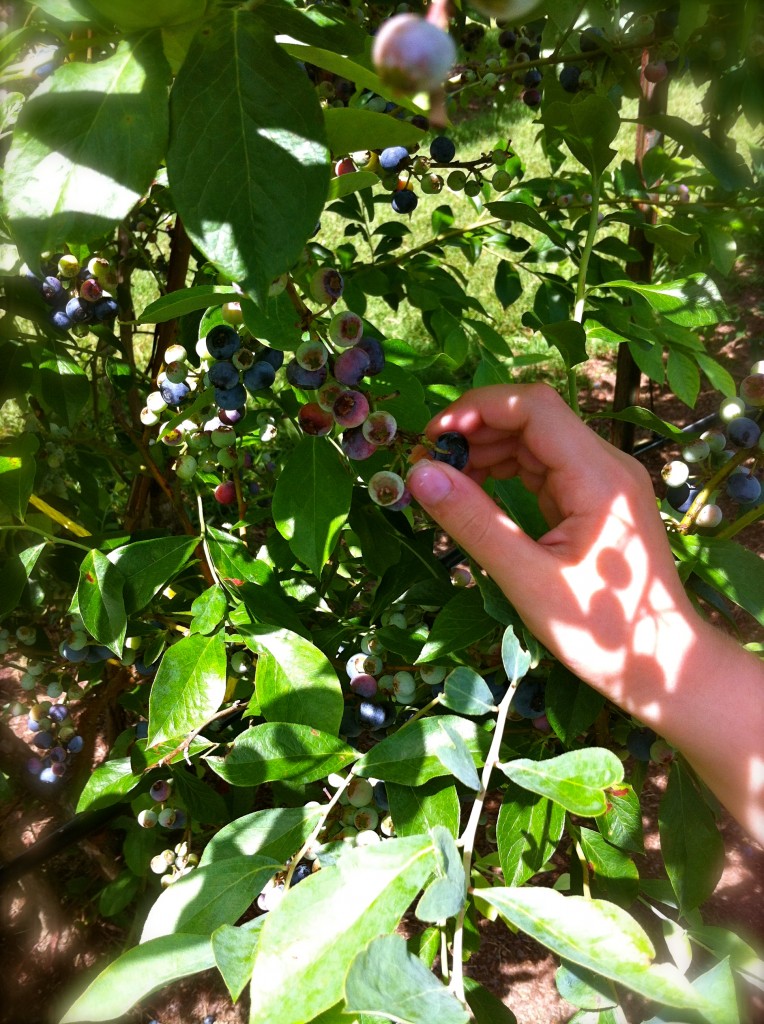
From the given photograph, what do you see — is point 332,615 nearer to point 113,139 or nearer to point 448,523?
point 448,523

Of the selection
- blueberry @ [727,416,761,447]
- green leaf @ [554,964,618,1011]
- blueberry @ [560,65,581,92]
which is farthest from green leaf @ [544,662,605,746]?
blueberry @ [560,65,581,92]

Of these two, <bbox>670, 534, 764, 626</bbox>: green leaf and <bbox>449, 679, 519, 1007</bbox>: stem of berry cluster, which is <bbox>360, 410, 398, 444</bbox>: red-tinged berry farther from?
<bbox>670, 534, 764, 626</bbox>: green leaf

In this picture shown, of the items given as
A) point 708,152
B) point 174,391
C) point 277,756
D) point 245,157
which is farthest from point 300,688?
point 708,152

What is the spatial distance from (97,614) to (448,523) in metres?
0.41

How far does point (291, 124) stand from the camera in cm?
49

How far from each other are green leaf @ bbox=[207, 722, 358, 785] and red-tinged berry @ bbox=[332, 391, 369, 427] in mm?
313

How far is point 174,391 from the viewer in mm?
945

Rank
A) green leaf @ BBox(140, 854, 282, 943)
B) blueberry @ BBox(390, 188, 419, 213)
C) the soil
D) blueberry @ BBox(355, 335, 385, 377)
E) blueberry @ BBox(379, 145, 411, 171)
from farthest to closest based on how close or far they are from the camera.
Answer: the soil → blueberry @ BBox(390, 188, 419, 213) → blueberry @ BBox(379, 145, 411, 171) → blueberry @ BBox(355, 335, 385, 377) → green leaf @ BBox(140, 854, 282, 943)

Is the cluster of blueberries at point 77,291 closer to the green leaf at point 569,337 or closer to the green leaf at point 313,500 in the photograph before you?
the green leaf at point 313,500

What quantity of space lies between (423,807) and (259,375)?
472 mm

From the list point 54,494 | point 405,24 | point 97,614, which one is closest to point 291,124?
point 405,24

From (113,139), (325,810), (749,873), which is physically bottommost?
(749,873)

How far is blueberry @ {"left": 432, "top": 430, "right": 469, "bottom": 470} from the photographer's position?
85cm

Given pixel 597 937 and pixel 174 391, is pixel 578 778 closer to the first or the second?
pixel 597 937
